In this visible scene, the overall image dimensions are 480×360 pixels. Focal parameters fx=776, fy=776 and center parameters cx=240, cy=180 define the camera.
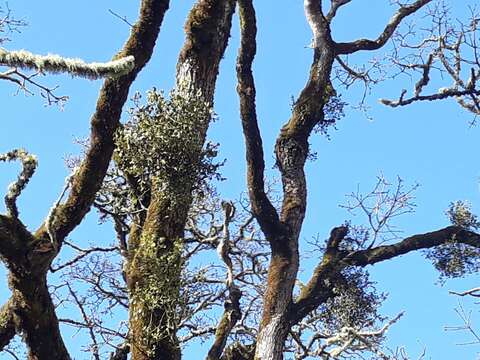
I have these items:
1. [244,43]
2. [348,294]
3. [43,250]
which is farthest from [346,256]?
[43,250]

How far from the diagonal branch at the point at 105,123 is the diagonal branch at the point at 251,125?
1.58m

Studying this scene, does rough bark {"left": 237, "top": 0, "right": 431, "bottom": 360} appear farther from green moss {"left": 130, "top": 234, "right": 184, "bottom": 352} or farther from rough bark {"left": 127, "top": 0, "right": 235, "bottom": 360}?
green moss {"left": 130, "top": 234, "right": 184, "bottom": 352}

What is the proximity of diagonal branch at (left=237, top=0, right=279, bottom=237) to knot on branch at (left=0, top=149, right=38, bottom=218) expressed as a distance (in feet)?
7.70

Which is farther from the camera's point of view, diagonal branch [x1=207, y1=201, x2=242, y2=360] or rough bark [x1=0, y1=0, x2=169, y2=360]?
diagonal branch [x1=207, y1=201, x2=242, y2=360]

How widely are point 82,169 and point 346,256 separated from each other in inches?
111

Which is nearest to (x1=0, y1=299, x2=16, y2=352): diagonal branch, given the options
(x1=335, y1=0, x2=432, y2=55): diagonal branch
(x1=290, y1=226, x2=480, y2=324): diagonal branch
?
(x1=290, y1=226, x2=480, y2=324): diagonal branch

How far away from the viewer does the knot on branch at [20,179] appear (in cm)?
497

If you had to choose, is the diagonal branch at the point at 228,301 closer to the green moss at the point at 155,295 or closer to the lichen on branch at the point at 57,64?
the green moss at the point at 155,295

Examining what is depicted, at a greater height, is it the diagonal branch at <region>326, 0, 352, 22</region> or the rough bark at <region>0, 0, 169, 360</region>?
the diagonal branch at <region>326, 0, 352, 22</region>

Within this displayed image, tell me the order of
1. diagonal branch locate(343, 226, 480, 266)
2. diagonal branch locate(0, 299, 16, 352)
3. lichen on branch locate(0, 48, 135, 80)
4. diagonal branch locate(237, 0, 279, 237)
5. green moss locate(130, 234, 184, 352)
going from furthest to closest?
diagonal branch locate(343, 226, 480, 266) < diagonal branch locate(237, 0, 279, 237) < green moss locate(130, 234, 184, 352) < diagonal branch locate(0, 299, 16, 352) < lichen on branch locate(0, 48, 135, 80)

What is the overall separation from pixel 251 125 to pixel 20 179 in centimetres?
253

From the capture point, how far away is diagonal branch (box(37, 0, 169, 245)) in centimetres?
545


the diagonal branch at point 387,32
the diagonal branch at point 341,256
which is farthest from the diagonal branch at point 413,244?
the diagonal branch at point 387,32

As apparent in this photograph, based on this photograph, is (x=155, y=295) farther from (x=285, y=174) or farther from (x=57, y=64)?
(x=285, y=174)
